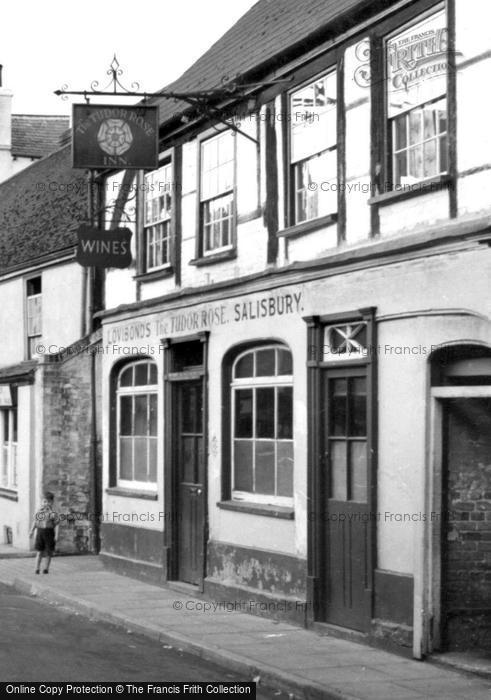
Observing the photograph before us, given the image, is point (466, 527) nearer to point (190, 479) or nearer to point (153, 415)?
point (190, 479)

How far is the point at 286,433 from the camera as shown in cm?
1452

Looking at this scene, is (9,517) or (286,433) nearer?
(286,433)

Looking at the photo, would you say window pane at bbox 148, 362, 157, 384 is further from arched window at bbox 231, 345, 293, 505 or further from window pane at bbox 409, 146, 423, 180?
window pane at bbox 409, 146, 423, 180

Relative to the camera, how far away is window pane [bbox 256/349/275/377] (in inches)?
587

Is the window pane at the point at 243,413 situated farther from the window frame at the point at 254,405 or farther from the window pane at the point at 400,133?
the window pane at the point at 400,133

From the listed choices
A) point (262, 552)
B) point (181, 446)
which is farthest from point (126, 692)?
point (181, 446)

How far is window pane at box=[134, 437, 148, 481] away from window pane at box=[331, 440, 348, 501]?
601cm

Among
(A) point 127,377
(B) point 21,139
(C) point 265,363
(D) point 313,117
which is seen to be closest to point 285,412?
(C) point 265,363

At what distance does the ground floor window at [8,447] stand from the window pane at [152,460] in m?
6.97

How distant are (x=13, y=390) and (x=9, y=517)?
2.57 metres

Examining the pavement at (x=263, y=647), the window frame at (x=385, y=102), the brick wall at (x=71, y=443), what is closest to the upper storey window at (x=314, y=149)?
the window frame at (x=385, y=102)

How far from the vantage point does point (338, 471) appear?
1327cm

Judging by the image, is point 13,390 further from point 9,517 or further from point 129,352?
point 129,352

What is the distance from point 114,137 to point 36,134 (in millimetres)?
21972
